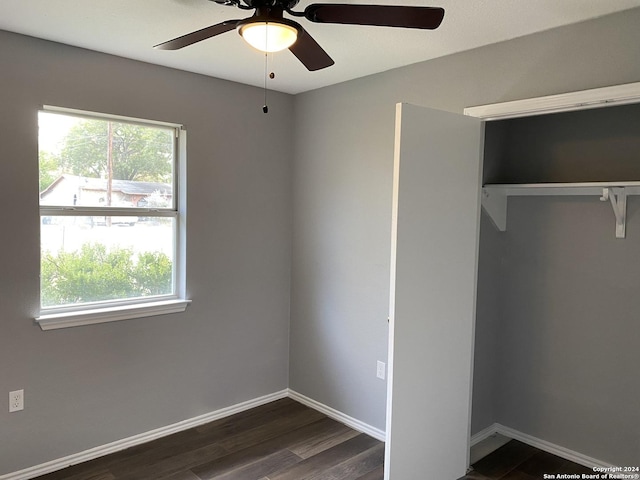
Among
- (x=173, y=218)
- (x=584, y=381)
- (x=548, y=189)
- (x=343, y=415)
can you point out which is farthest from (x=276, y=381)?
(x=548, y=189)

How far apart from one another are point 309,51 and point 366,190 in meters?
1.48

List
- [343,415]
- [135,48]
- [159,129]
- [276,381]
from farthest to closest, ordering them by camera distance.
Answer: [276,381] < [343,415] < [159,129] < [135,48]

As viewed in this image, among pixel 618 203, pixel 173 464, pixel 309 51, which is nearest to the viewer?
pixel 309 51

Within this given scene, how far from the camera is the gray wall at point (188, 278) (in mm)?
2568

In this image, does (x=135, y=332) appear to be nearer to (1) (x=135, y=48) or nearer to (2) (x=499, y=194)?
(1) (x=135, y=48)

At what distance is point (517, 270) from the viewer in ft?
10.6

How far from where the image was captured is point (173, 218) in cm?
324

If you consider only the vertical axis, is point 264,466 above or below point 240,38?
below

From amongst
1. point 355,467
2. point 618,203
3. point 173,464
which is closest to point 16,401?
point 173,464

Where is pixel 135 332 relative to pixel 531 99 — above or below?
below

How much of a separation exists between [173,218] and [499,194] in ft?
7.20

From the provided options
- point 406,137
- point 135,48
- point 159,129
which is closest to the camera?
point 406,137

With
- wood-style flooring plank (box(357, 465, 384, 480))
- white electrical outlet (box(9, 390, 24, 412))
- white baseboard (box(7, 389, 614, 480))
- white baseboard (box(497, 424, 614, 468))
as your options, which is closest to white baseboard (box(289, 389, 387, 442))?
white baseboard (box(7, 389, 614, 480))

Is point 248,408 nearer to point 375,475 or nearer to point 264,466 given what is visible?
point 264,466
